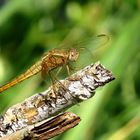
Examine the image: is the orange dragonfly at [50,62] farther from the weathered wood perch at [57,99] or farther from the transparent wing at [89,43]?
the weathered wood perch at [57,99]

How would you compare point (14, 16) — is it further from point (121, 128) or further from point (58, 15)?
point (121, 128)

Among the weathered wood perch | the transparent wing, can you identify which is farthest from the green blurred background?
the weathered wood perch

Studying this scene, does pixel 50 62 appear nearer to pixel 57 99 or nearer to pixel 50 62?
pixel 50 62

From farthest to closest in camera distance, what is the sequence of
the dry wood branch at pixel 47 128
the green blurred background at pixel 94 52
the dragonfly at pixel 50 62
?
1. the green blurred background at pixel 94 52
2. the dragonfly at pixel 50 62
3. the dry wood branch at pixel 47 128

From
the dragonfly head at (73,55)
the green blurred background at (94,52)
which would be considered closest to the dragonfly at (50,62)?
the dragonfly head at (73,55)

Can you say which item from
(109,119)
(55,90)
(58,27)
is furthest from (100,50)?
(55,90)
